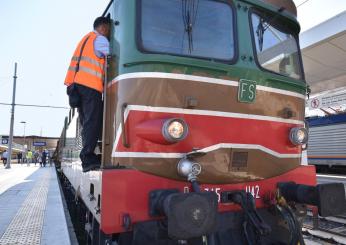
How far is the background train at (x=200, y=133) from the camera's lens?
289 cm

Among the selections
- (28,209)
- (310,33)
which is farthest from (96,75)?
(310,33)

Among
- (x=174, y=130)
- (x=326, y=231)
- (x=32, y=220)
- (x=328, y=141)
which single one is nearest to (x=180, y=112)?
(x=174, y=130)

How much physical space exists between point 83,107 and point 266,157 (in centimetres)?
187

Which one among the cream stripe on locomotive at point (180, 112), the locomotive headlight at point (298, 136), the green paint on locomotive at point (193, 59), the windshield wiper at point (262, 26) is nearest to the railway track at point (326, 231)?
the locomotive headlight at point (298, 136)

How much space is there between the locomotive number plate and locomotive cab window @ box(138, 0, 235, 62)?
0.27 m

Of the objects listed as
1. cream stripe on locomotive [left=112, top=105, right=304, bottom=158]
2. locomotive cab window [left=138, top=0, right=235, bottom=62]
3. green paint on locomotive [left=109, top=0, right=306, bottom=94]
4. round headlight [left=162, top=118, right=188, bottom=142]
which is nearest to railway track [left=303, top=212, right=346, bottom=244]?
cream stripe on locomotive [left=112, top=105, right=304, bottom=158]

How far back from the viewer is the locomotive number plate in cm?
345

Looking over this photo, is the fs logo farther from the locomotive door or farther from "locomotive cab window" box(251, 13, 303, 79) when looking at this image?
the locomotive door

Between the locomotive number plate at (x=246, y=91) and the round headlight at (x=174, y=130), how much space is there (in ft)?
2.55

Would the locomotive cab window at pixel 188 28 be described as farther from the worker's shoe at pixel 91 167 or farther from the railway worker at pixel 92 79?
the worker's shoe at pixel 91 167

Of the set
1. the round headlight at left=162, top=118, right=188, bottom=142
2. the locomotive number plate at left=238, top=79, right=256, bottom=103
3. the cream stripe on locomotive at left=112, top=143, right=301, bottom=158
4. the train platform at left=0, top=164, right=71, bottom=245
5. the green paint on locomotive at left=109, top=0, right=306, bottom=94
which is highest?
the green paint on locomotive at left=109, top=0, right=306, bottom=94

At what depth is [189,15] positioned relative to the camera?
3377 mm

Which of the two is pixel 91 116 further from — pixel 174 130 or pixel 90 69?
pixel 174 130

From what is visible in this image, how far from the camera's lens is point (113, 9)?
357 cm
